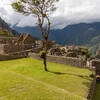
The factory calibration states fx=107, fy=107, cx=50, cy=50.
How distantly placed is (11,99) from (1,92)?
4.24 ft

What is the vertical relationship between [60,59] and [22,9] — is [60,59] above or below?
below

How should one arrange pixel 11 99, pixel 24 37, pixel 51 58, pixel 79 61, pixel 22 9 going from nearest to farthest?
pixel 11 99, pixel 22 9, pixel 79 61, pixel 51 58, pixel 24 37

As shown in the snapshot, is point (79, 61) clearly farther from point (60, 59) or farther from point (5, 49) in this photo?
point (5, 49)

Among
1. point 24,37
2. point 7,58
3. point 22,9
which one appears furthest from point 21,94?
point 24,37

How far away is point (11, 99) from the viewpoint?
20.0 feet

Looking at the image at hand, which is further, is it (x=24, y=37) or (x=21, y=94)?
(x=24, y=37)

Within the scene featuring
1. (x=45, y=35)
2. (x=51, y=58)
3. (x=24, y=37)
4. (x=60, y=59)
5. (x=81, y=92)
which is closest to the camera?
(x=81, y=92)

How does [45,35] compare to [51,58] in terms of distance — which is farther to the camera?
[51,58]

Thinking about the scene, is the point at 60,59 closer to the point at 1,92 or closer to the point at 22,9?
the point at 22,9

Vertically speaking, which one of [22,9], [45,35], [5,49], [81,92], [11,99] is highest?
[22,9]

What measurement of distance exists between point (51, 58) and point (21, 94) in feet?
52.7

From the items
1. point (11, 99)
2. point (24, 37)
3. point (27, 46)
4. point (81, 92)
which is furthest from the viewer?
point (24, 37)

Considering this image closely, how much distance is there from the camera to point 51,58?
74.7 ft

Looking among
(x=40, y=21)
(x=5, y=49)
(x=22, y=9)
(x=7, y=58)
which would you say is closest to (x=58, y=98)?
(x=40, y=21)
